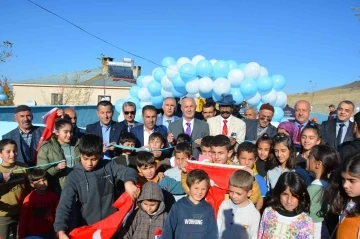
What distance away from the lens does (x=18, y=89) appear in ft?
121

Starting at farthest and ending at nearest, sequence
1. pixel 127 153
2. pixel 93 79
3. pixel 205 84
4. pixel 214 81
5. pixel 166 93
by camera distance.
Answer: pixel 93 79 < pixel 166 93 < pixel 214 81 < pixel 205 84 < pixel 127 153

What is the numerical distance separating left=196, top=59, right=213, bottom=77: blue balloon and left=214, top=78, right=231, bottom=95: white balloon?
1.47 feet

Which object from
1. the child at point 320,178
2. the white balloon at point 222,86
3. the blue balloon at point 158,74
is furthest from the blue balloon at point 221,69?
the child at point 320,178

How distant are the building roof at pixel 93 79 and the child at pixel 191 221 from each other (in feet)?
98.8

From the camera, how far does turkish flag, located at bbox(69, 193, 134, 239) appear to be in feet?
10.4

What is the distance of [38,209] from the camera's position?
3980 mm

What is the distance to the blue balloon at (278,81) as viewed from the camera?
11244 mm

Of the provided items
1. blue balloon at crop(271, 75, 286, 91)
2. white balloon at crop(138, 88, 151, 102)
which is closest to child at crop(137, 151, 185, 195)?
white balloon at crop(138, 88, 151, 102)

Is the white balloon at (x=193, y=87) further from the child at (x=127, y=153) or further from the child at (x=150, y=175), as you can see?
the child at (x=150, y=175)

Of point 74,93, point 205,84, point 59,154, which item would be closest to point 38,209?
point 59,154

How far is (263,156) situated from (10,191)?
3.29 metres

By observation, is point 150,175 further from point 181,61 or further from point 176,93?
point 181,61

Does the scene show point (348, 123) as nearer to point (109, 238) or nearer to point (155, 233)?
point (155, 233)

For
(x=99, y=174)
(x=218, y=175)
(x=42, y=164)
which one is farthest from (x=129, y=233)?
(x=42, y=164)
